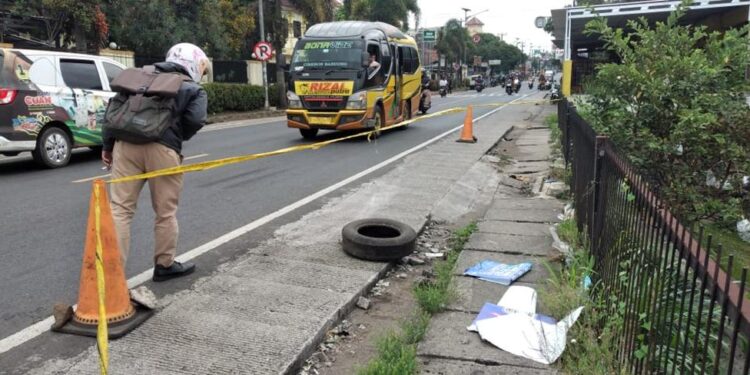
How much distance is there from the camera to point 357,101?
13539mm

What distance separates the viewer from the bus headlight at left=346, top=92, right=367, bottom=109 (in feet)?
44.4

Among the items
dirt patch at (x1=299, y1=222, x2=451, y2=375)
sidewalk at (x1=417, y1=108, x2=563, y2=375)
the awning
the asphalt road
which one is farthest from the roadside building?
dirt patch at (x1=299, y1=222, x2=451, y2=375)

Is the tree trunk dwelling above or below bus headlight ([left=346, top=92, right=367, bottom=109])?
above

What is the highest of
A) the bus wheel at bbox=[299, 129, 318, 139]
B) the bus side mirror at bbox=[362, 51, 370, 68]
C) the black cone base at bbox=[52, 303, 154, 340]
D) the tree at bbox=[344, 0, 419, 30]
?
the tree at bbox=[344, 0, 419, 30]

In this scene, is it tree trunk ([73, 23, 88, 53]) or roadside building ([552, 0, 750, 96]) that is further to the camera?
tree trunk ([73, 23, 88, 53])

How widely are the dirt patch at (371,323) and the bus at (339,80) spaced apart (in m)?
8.23

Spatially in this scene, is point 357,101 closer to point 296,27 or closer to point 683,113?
point 683,113

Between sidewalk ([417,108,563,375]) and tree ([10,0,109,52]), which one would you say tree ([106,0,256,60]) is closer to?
tree ([10,0,109,52])

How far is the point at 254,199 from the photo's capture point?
7.57 m

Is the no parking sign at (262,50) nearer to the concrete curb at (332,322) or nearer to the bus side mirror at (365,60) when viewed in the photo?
the bus side mirror at (365,60)

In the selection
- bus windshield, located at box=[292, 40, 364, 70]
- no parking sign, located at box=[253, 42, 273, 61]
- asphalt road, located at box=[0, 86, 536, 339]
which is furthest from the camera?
no parking sign, located at box=[253, 42, 273, 61]

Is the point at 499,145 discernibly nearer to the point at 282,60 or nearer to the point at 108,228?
the point at 282,60

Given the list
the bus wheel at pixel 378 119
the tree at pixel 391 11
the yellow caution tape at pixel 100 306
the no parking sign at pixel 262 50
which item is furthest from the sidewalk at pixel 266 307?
the tree at pixel 391 11

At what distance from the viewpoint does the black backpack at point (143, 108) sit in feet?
12.9
